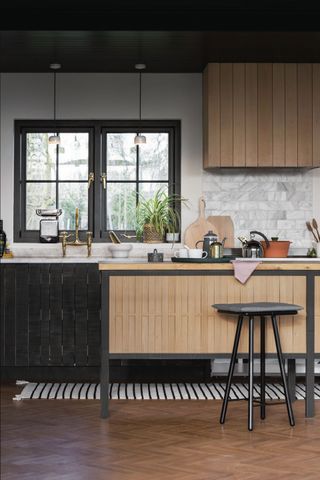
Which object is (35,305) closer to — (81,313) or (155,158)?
(81,313)

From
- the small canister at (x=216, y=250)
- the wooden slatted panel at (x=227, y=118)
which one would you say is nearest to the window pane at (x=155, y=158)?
the wooden slatted panel at (x=227, y=118)

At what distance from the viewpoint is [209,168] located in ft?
25.3

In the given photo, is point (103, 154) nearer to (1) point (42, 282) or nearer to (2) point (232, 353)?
(1) point (42, 282)

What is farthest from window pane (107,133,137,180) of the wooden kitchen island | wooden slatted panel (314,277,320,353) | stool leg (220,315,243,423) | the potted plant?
stool leg (220,315,243,423)

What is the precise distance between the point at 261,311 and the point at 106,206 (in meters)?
3.12

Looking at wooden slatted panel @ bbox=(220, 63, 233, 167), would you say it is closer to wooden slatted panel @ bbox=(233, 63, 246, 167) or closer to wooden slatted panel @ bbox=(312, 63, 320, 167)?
wooden slatted panel @ bbox=(233, 63, 246, 167)

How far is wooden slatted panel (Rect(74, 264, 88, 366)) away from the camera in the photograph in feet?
23.2

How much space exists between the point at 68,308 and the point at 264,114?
248cm

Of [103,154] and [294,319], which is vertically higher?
[103,154]

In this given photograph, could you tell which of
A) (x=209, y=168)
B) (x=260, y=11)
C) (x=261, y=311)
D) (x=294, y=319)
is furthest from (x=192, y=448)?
(x=209, y=168)

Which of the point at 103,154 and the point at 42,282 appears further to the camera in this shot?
the point at 103,154

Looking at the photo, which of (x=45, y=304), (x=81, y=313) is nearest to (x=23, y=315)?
(x=45, y=304)

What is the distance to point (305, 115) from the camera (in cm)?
738

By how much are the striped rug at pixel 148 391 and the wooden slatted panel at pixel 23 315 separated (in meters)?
0.28
